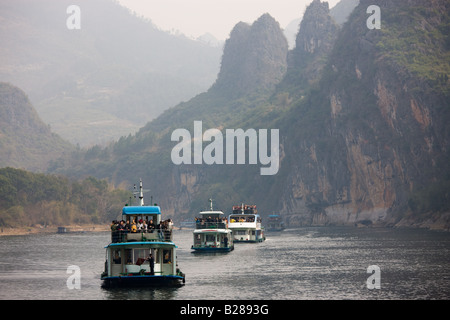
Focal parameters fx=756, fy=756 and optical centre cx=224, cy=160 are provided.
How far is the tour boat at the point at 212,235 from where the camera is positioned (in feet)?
411

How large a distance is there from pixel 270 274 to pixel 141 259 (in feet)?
72.4

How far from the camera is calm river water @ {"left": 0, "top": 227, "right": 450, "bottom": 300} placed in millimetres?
69875

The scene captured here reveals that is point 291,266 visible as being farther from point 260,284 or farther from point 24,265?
point 24,265

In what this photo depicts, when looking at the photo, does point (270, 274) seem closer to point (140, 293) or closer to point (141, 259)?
point (141, 259)

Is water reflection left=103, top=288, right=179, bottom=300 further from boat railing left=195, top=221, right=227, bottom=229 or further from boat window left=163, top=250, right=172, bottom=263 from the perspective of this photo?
boat railing left=195, top=221, right=227, bottom=229

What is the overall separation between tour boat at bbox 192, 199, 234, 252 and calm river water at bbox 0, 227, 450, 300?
2.15 m

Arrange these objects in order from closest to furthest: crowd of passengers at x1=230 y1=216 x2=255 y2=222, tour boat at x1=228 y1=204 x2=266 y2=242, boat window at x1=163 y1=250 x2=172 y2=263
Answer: boat window at x1=163 y1=250 x2=172 y2=263
tour boat at x1=228 y1=204 x2=266 y2=242
crowd of passengers at x1=230 y1=216 x2=255 y2=222

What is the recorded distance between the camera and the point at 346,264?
98375 mm

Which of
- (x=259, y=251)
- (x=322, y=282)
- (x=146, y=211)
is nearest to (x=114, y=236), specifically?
(x=146, y=211)

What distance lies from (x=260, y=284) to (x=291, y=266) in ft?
66.1

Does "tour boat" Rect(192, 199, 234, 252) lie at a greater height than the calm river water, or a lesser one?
greater

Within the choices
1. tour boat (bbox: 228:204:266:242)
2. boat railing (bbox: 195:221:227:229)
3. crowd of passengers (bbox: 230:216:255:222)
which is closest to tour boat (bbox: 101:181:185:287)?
boat railing (bbox: 195:221:227:229)

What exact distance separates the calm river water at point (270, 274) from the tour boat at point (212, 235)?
2.15 m

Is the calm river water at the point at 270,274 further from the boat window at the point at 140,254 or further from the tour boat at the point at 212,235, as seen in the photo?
the boat window at the point at 140,254
